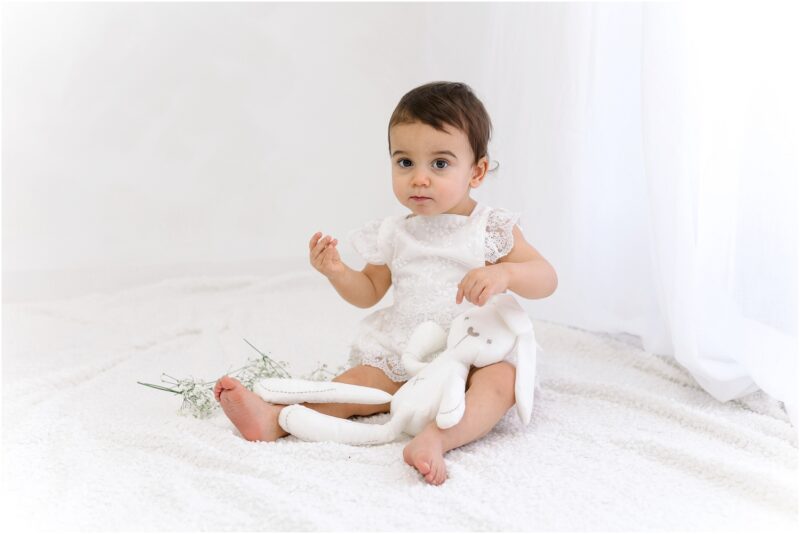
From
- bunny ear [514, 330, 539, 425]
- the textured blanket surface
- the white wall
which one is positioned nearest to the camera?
the textured blanket surface

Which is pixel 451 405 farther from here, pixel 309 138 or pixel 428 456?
pixel 309 138

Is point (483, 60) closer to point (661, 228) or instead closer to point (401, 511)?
point (661, 228)

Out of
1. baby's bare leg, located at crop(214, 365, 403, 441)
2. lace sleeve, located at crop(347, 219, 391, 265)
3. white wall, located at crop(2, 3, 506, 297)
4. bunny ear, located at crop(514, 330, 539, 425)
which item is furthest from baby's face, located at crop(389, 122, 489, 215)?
white wall, located at crop(2, 3, 506, 297)

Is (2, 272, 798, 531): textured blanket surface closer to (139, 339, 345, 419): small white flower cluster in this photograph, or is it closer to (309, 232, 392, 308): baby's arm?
(139, 339, 345, 419): small white flower cluster

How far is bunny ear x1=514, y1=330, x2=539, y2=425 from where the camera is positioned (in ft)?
4.48

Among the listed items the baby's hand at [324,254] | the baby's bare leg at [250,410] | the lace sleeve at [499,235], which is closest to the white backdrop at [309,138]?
the lace sleeve at [499,235]

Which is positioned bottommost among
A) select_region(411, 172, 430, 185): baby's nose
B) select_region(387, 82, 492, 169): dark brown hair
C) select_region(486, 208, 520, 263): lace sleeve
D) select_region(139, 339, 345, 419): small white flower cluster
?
select_region(139, 339, 345, 419): small white flower cluster

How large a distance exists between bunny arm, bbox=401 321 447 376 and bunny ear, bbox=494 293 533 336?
0.12 metres

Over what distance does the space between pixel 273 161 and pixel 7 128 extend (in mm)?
883

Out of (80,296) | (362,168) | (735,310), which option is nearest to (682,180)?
(735,310)

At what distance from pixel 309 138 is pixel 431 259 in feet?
5.08

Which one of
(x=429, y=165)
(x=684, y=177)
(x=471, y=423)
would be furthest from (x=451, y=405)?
(x=684, y=177)

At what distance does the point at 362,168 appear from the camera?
300 centimetres

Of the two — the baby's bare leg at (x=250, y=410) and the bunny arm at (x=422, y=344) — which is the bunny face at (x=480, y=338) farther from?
the baby's bare leg at (x=250, y=410)
